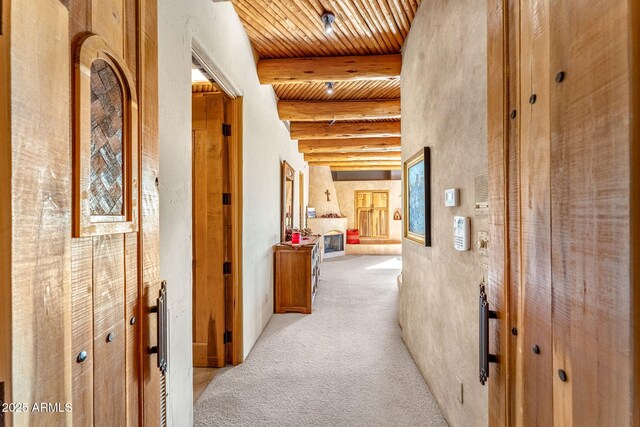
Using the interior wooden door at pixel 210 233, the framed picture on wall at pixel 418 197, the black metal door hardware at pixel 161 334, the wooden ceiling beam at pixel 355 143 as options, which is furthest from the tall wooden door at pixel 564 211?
the wooden ceiling beam at pixel 355 143

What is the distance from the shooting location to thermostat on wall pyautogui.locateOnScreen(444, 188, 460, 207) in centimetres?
165

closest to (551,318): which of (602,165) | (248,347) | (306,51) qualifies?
(602,165)

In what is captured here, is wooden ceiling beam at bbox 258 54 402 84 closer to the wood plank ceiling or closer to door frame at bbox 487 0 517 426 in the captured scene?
the wood plank ceiling

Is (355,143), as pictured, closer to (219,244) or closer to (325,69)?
(325,69)

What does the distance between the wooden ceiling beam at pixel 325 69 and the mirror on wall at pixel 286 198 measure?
5.03 feet

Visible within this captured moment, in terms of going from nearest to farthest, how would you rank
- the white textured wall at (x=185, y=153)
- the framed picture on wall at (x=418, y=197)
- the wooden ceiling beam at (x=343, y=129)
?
the white textured wall at (x=185, y=153)
the framed picture on wall at (x=418, y=197)
the wooden ceiling beam at (x=343, y=129)

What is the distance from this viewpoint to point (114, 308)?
824 millimetres

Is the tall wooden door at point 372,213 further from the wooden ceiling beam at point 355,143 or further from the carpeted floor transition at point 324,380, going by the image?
the carpeted floor transition at point 324,380

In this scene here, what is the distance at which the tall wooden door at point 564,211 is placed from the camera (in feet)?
1.65

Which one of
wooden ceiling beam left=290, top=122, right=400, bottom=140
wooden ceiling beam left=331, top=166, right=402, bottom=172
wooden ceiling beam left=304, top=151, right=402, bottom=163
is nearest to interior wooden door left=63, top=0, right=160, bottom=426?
wooden ceiling beam left=290, top=122, right=400, bottom=140

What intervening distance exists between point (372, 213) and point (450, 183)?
840 centimetres

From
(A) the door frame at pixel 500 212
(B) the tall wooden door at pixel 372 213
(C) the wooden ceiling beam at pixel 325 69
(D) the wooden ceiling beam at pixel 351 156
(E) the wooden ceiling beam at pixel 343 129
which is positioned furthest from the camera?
(B) the tall wooden door at pixel 372 213

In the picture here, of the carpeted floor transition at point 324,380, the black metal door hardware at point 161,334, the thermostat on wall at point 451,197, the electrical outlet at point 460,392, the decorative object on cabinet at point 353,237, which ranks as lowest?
the carpeted floor transition at point 324,380

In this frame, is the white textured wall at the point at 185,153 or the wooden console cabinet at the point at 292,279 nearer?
the white textured wall at the point at 185,153
